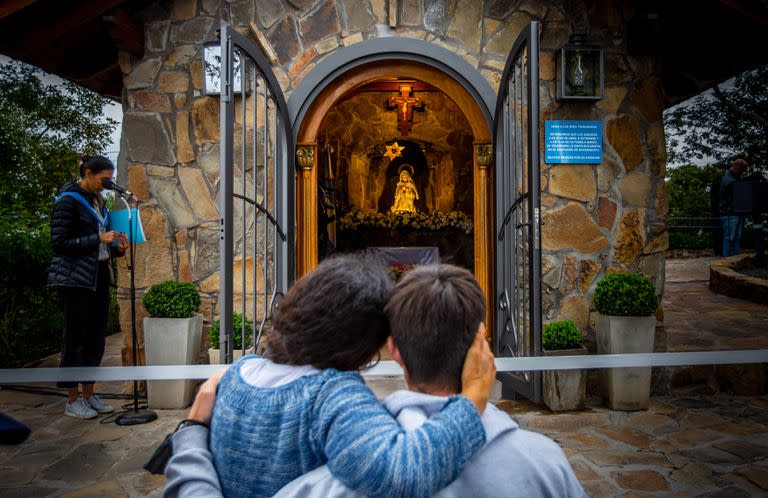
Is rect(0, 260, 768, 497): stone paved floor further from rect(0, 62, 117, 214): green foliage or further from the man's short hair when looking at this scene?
rect(0, 62, 117, 214): green foliage

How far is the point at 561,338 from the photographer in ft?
11.1

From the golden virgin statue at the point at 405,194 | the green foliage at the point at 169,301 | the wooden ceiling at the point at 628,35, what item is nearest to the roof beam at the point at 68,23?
the wooden ceiling at the point at 628,35

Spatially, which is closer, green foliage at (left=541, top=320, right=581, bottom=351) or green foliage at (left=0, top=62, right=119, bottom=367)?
green foliage at (left=541, top=320, right=581, bottom=351)

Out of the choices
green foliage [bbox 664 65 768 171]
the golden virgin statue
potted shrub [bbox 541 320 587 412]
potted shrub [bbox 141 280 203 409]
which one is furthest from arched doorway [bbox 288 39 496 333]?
green foliage [bbox 664 65 768 171]

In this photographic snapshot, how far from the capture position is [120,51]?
3.78 meters

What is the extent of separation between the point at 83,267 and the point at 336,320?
277cm

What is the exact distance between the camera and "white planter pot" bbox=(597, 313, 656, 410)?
3291 millimetres

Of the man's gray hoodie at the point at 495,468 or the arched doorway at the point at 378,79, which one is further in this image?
the arched doorway at the point at 378,79

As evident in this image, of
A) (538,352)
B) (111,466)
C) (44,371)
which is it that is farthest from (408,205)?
(44,371)

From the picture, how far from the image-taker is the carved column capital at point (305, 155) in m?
3.81

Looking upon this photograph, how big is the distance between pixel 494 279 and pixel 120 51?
320 centimetres

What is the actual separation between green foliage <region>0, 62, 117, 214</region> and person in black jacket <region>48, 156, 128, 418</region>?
5831 mm

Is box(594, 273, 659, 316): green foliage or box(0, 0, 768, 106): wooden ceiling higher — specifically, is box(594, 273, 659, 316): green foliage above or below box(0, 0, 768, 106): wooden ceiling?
below

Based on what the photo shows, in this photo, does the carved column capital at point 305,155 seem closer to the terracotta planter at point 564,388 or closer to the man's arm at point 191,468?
the terracotta planter at point 564,388
